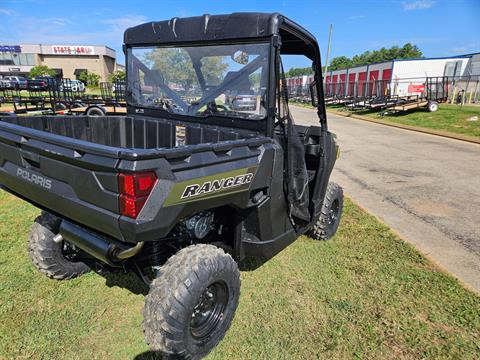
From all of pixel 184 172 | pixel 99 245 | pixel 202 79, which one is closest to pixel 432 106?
Result: pixel 202 79

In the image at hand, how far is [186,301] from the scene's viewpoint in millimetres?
2182

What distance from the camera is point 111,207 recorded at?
1.91m

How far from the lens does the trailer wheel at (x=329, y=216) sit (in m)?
4.05

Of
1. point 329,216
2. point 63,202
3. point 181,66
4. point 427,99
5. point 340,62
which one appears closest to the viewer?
point 63,202

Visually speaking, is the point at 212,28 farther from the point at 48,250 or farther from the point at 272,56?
the point at 48,250

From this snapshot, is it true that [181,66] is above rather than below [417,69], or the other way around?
below

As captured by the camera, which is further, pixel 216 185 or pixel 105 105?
pixel 105 105

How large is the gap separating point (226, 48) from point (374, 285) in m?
2.57

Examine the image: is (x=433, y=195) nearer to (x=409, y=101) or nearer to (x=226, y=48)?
(x=226, y=48)

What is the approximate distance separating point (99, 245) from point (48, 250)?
1.03 meters

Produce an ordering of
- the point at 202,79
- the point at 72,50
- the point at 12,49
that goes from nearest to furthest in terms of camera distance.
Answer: the point at 202,79, the point at 12,49, the point at 72,50

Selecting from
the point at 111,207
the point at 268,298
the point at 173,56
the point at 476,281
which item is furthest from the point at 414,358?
the point at 173,56

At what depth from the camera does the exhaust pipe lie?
2.22 m

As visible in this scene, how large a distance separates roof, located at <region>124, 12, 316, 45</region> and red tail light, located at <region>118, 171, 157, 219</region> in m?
1.43
